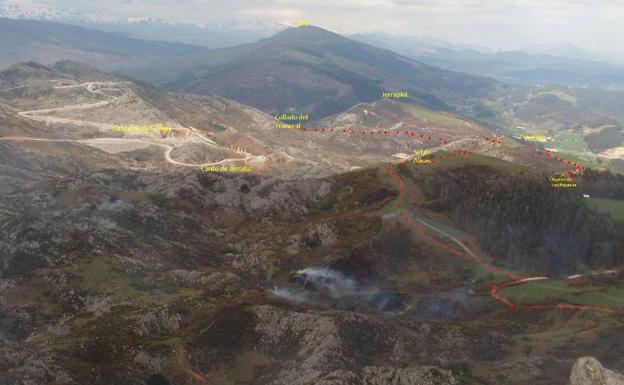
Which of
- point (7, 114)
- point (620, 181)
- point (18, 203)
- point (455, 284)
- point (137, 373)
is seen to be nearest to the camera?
point (137, 373)

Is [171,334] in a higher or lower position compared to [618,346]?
lower

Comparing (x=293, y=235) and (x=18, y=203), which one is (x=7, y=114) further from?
(x=293, y=235)

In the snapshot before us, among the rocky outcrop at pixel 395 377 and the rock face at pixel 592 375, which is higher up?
the rock face at pixel 592 375

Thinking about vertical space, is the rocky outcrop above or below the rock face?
below

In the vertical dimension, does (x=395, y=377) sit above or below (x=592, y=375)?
below

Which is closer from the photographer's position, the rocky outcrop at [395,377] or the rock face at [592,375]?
the rock face at [592,375]

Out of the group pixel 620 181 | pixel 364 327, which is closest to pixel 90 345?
pixel 364 327

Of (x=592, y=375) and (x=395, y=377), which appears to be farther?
(x=395, y=377)

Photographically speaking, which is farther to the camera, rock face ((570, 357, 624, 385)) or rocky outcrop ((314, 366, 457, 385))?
rocky outcrop ((314, 366, 457, 385))
